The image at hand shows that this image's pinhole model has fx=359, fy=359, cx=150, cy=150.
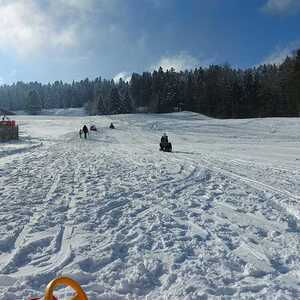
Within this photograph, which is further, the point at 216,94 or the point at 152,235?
the point at 216,94

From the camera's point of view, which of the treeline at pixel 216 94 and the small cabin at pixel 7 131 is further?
the treeline at pixel 216 94

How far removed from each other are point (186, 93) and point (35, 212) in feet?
303

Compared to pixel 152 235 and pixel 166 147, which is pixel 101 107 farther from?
pixel 152 235

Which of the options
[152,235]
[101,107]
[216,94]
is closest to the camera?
[152,235]

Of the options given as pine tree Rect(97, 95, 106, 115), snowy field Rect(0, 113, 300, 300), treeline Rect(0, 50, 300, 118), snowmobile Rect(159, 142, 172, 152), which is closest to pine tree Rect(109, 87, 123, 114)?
treeline Rect(0, 50, 300, 118)

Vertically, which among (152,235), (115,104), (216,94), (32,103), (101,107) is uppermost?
(216,94)

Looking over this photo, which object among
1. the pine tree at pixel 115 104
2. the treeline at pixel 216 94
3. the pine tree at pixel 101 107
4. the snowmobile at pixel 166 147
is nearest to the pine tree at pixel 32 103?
the treeline at pixel 216 94

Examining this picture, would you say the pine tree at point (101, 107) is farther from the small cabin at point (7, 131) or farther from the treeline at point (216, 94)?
the small cabin at point (7, 131)

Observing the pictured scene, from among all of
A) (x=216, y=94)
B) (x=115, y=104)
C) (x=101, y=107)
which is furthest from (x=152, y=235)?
(x=101, y=107)

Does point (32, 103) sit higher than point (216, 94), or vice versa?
point (216, 94)

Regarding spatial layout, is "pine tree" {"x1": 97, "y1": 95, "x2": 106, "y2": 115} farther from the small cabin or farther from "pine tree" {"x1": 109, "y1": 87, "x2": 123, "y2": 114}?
the small cabin

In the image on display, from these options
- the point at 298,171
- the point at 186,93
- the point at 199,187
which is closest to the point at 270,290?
the point at 199,187

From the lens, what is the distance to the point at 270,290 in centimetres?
411

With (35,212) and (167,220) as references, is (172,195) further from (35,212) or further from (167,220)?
(35,212)
